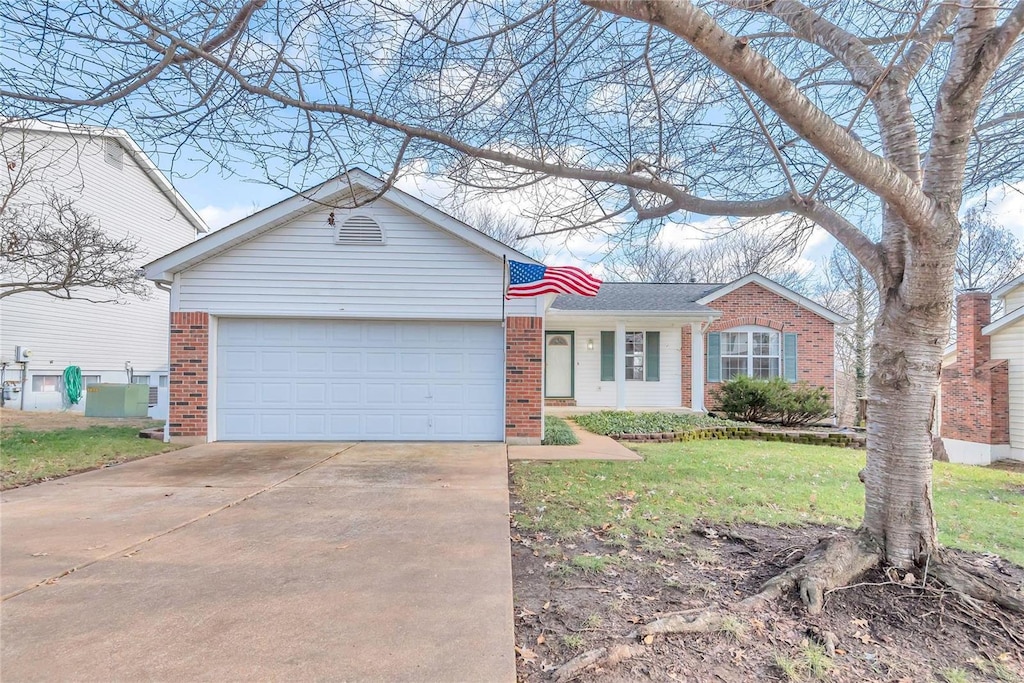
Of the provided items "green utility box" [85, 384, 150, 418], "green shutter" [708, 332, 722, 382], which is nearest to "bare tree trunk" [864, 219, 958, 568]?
"green shutter" [708, 332, 722, 382]

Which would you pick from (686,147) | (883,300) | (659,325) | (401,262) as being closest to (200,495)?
(401,262)

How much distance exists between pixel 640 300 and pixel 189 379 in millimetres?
11757

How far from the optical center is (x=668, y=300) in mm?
15609

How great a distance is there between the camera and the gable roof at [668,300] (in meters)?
14.2

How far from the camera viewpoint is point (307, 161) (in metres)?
4.11

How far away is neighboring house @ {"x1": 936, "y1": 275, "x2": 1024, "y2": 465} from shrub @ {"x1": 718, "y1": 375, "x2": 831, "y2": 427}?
3084 millimetres

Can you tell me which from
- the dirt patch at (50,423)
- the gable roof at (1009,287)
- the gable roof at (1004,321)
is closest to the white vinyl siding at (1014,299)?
the gable roof at (1009,287)

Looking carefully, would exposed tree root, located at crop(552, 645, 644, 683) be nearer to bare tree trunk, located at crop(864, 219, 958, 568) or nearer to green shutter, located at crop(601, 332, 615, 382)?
bare tree trunk, located at crop(864, 219, 958, 568)

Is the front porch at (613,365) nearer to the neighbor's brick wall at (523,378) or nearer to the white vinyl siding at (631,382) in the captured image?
the white vinyl siding at (631,382)

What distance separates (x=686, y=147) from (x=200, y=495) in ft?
19.6

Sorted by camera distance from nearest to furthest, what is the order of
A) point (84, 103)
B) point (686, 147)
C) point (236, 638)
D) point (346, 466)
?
point (236, 638), point (84, 103), point (686, 147), point (346, 466)

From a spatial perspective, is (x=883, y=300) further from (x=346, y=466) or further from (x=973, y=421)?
(x=973, y=421)

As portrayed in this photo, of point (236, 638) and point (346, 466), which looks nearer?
point (236, 638)

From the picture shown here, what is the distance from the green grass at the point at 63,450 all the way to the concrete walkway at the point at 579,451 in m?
5.51
